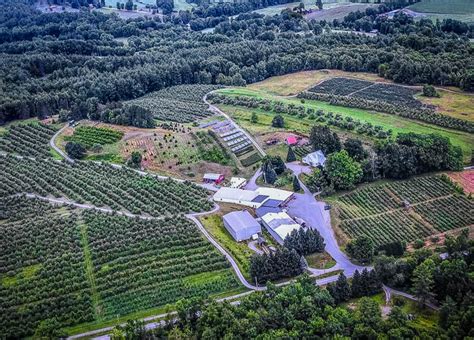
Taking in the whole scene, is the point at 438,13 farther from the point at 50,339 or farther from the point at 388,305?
the point at 50,339

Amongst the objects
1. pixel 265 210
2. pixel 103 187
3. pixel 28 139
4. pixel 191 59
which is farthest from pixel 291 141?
pixel 191 59

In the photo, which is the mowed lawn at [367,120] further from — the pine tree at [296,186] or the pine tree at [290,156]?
the pine tree at [296,186]

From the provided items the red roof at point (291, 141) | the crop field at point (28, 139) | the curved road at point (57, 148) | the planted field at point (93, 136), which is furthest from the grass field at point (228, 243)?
the crop field at point (28, 139)

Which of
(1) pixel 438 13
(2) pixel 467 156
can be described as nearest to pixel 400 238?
(2) pixel 467 156

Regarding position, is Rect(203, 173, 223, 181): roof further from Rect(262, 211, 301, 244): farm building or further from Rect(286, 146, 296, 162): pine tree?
Rect(262, 211, 301, 244): farm building

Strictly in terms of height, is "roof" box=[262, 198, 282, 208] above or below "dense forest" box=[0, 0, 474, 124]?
below

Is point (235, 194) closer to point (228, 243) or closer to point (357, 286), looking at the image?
point (228, 243)

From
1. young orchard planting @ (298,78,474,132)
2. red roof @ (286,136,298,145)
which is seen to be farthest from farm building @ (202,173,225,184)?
young orchard planting @ (298,78,474,132)
